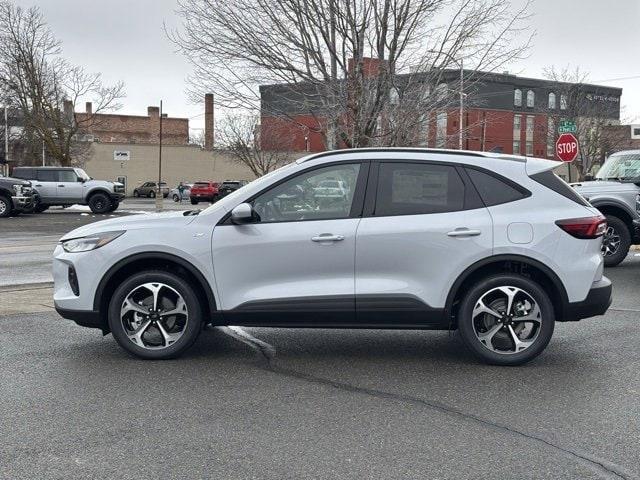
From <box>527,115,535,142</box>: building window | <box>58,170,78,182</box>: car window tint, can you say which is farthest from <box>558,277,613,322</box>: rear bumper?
<box>527,115,535,142</box>: building window

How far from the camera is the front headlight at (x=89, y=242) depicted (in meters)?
5.90

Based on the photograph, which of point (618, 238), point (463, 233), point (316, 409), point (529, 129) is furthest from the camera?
point (529, 129)

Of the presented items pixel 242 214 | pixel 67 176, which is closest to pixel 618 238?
pixel 242 214

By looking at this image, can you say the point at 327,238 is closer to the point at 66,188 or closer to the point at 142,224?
the point at 142,224

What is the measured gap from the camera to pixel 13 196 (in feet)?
86.7

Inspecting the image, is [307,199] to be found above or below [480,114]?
below

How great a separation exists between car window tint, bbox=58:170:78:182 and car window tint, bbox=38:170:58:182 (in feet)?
0.61

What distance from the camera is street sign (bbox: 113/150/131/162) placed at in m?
69.8

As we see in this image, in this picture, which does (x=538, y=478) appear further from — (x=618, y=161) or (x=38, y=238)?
(x=38, y=238)

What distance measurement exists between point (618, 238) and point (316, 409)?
8898 mm

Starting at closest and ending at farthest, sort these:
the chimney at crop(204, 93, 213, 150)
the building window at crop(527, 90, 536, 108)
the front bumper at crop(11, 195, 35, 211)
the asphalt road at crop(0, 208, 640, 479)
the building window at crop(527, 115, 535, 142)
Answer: the asphalt road at crop(0, 208, 640, 479) < the front bumper at crop(11, 195, 35, 211) < the chimney at crop(204, 93, 213, 150) < the building window at crop(527, 90, 536, 108) < the building window at crop(527, 115, 535, 142)

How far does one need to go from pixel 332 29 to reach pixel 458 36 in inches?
113

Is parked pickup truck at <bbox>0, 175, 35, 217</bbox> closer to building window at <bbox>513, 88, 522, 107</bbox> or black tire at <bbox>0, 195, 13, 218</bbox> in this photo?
black tire at <bbox>0, 195, 13, 218</bbox>

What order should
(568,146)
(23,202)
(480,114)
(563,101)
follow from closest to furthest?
(568,146) < (23,202) < (480,114) < (563,101)
